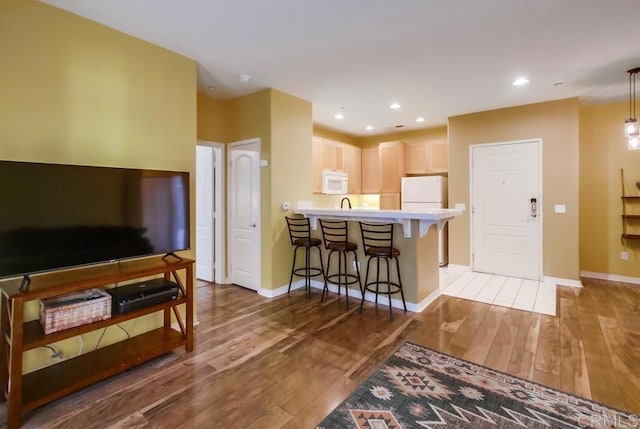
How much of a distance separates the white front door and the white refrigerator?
3.01 m

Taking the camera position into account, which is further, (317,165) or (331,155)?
(331,155)

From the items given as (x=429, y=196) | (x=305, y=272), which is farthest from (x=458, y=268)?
(x=305, y=272)

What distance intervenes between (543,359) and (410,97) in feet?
11.3

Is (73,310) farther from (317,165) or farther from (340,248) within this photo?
(317,165)

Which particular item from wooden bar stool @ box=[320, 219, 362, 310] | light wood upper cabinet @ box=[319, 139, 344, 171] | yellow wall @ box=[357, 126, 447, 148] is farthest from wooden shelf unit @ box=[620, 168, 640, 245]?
light wood upper cabinet @ box=[319, 139, 344, 171]

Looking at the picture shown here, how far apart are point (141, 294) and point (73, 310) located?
0.41 meters

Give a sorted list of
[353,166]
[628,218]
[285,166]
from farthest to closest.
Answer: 1. [353,166]
2. [628,218]
3. [285,166]

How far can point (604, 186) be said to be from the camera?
186 inches

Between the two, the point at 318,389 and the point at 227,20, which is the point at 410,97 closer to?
the point at 227,20

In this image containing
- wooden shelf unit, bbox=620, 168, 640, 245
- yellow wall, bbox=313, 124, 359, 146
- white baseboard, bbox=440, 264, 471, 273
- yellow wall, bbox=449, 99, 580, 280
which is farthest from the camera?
yellow wall, bbox=313, 124, 359, 146

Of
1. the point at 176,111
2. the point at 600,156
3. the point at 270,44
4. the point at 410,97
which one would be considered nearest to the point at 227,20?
the point at 270,44

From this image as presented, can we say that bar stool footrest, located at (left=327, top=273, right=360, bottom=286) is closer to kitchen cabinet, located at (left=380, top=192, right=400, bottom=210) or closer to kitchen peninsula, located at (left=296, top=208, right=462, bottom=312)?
kitchen peninsula, located at (left=296, top=208, right=462, bottom=312)

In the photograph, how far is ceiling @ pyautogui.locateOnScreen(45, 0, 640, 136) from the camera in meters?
2.31

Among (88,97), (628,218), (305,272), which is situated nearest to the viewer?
(88,97)
